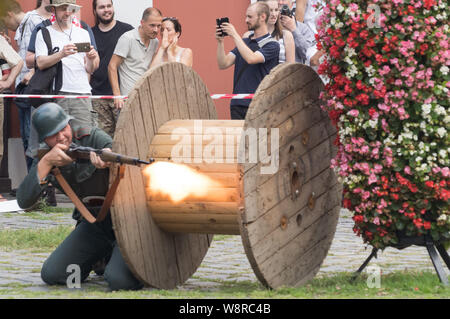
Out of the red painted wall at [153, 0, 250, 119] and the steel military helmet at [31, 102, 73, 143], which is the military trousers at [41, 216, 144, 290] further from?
the red painted wall at [153, 0, 250, 119]

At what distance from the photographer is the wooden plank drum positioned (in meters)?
5.30

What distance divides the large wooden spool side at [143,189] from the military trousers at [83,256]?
0.24 meters

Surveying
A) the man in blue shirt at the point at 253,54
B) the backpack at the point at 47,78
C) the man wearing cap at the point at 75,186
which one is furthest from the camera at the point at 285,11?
the man wearing cap at the point at 75,186

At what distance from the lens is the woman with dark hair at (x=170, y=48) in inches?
400

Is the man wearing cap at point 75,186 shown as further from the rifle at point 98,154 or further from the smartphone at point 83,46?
the smartphone at point 83,46

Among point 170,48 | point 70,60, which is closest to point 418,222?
point 170,48

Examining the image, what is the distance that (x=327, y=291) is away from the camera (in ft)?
17.7

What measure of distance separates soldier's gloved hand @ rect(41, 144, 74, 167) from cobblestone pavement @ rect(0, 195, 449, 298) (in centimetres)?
90

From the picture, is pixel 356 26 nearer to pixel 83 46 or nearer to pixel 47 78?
pixel 83 46

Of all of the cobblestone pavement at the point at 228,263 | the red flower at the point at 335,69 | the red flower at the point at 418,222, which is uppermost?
the red flower at the point at 335,69

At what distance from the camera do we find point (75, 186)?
19.6 feet

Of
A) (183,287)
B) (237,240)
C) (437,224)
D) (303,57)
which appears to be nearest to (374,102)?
(437,224)

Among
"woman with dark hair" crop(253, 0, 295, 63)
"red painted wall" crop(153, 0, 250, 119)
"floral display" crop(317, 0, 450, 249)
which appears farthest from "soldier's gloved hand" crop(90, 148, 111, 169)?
"red painted wall" crop(153, 0, 250, 119)

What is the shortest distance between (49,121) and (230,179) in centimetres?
129
